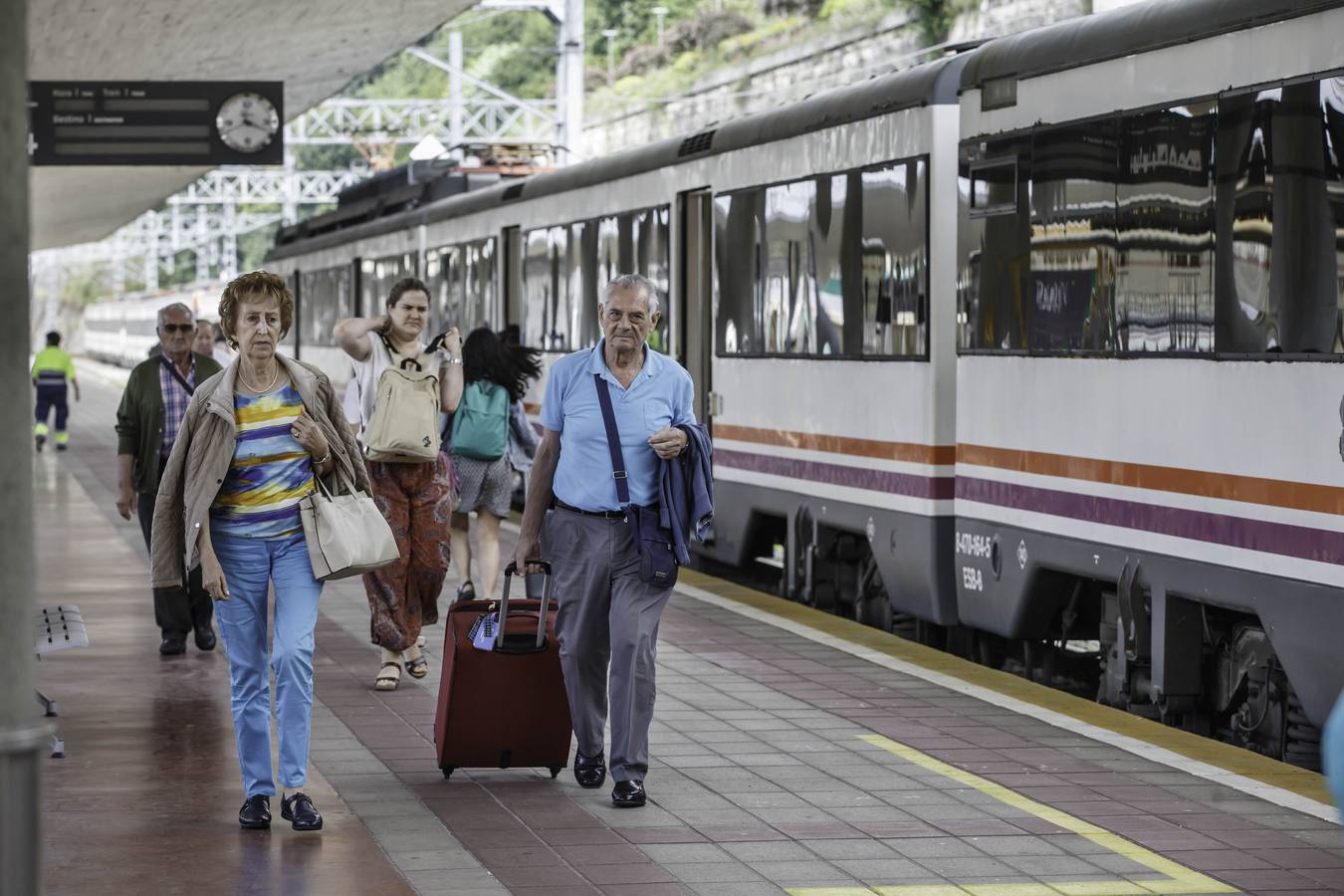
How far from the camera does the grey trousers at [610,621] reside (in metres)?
7.71

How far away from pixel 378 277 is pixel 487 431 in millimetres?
16198

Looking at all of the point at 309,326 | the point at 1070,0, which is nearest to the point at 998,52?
the point at 1070,0

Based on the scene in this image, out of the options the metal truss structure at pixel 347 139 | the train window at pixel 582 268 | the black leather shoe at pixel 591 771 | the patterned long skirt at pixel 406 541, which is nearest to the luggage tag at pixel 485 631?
the black leather shoe at pixel 591 771

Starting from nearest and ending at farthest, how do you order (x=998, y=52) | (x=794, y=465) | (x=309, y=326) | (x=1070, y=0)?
(x=998, y=52) → (x=794, y=465) → (x=1070, y=0) → (x=309, y=326)

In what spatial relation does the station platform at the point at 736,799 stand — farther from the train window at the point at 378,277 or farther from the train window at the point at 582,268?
the train window at the point at 378,277

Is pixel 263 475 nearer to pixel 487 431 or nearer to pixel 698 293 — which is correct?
pixel 487 431

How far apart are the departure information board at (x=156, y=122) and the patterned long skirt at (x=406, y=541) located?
10553 mm

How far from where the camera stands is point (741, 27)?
6228cm

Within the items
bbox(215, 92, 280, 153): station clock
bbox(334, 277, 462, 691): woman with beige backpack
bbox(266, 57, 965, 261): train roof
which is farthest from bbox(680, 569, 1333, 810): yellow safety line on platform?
bbox(215, 92, 280, 153): station clock

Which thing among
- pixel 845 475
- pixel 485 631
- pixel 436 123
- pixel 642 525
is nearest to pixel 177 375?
pixel 845 475

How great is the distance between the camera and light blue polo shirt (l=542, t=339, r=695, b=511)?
25.4 feet

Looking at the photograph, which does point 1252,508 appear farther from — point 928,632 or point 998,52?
point 928,632

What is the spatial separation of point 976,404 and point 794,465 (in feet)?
8.44

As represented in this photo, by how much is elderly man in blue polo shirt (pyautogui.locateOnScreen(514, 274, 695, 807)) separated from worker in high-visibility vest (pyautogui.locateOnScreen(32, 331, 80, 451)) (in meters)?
23.2
